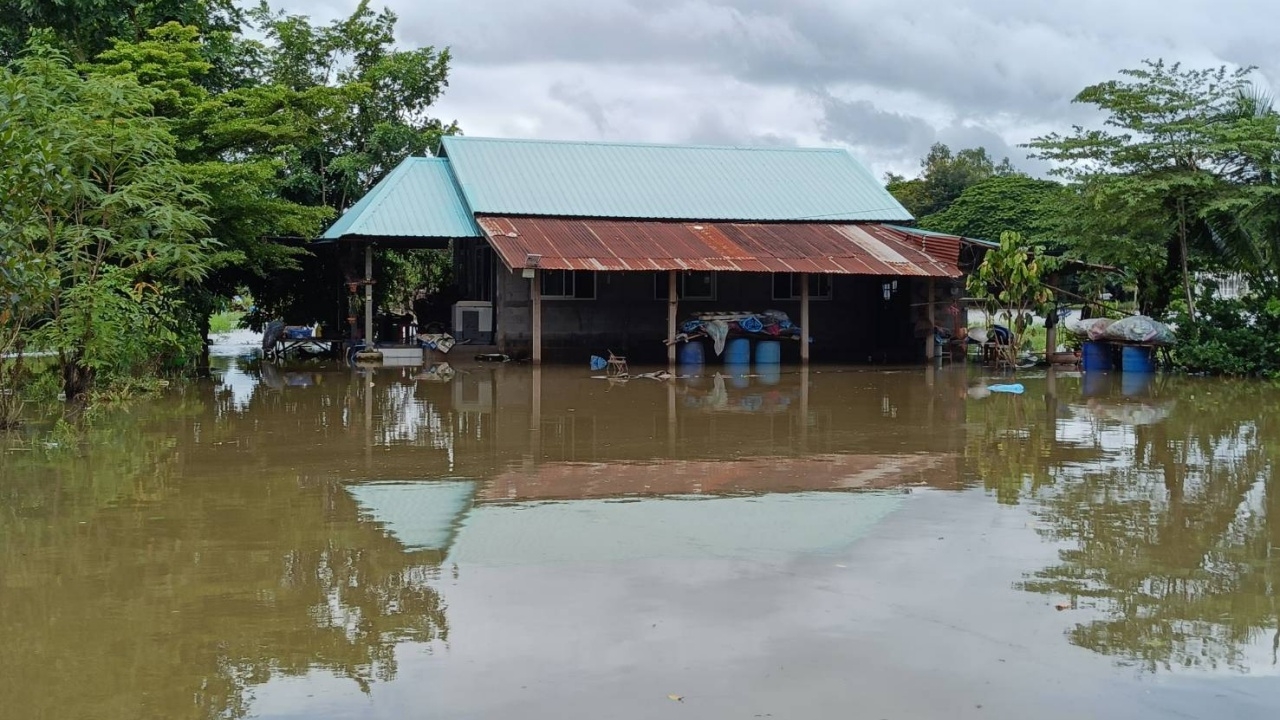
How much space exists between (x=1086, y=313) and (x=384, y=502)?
60.9 ft

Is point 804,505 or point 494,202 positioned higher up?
point 494,202

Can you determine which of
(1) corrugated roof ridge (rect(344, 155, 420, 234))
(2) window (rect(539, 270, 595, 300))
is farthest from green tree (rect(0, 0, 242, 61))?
(2) window (rect(539, 270, 595, 300))

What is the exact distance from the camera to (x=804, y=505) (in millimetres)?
7898

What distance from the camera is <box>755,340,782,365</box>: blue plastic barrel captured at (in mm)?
21109

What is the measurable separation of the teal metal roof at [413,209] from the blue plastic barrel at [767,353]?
563 centimetres

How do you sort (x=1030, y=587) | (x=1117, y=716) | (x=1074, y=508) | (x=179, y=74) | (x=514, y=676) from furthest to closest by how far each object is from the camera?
(x=179, y=74) < (x=1074, y=508) < (x=1030, y=587) < (x=514, y=676) < (x=1117, y=716)

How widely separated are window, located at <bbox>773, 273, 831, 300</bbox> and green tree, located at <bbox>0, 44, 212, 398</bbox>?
482 inches

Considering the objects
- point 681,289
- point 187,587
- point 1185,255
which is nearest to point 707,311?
point 681,289

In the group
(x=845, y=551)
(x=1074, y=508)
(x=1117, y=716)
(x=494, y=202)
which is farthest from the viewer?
(x=494, y=202)

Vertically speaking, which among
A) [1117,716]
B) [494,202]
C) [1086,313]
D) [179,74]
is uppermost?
[179,74]

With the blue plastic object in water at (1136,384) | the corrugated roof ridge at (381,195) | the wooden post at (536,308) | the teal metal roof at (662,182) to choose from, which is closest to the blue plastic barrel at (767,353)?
the teal metal roof at (662,182)

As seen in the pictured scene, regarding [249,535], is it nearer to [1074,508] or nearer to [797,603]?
[797,603]

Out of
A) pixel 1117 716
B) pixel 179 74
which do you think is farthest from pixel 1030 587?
pixel 179 74

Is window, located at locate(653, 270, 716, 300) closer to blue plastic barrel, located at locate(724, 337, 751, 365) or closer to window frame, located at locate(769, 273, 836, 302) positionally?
window frame, located at locate(769, 273, 836, 302)
